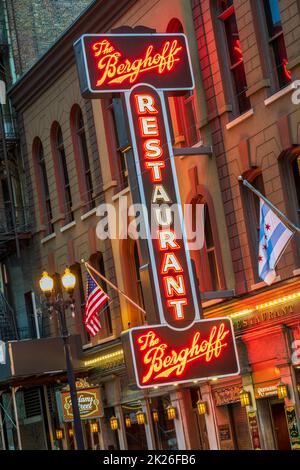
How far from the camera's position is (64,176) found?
36031 mm

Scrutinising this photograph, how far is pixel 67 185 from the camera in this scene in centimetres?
3575

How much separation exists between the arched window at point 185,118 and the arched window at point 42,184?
10.3 meters

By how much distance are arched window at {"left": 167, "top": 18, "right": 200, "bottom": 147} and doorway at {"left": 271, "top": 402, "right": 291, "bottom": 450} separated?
7.24 meters

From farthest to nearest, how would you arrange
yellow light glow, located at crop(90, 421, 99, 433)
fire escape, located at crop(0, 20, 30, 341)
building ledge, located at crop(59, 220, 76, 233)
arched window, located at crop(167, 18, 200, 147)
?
1. fire escape, located at crop(0, 20, 30, 341)
2. building ledge, located at crop(59, 220, 76, 233)
3. yellow light glow, located at crop(90, 421, 99, 433)
4. arched window, located at crop(167, 18, 200, 147)

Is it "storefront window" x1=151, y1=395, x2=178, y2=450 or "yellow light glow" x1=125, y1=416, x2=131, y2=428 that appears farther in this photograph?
"yellow light glow" x1=125, y1=416, x2=131, y2=428

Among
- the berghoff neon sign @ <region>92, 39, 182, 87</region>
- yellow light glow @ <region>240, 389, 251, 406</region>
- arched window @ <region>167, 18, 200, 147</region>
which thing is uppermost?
the berghoff neon sign @ <region>92, 39, 182, 87</region>

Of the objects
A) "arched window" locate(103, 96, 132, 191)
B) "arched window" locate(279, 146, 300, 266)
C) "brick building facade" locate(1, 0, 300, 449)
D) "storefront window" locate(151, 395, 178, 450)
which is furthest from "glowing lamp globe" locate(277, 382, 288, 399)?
"arched window" locate(103, 96, 132, 191)

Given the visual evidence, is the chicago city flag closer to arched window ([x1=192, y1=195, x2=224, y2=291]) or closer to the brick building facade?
the brick building facade

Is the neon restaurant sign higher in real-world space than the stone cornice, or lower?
lower

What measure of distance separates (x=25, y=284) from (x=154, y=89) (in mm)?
15774

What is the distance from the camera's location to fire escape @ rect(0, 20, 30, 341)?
125 feet

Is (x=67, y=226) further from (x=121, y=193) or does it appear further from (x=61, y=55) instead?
(x=61, y=55)

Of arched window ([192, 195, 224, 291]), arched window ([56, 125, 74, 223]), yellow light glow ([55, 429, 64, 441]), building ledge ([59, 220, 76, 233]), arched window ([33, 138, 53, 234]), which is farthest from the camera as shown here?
arched window ([33, 138, 53, 234])
